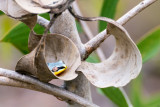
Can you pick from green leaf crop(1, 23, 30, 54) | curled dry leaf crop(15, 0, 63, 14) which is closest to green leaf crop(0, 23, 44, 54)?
green leaf crop(1, 23, 30, 54)

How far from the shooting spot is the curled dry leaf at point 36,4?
0.39 metres

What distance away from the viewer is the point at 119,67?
19.3 inches

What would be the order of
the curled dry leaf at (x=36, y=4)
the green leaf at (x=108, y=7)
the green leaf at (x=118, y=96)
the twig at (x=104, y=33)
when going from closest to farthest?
the curled dry leaf at (x=36, y=4) → the twig at (x=104, y=33) → the green leaf at (x=118, y=96) → the green leaf at (x=108, y=7)

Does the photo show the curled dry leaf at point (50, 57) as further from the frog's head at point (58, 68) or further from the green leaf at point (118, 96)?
the green leaf at point (118, 96)

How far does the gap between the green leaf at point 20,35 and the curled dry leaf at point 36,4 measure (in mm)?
293

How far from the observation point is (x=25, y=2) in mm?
400

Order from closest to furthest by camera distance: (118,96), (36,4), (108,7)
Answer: (36,4) < (118,96) < (108,7)

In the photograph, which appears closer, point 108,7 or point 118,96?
point 118,96

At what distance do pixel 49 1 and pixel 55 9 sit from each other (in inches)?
0.6

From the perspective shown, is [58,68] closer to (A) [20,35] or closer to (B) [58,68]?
(B) [58,68]

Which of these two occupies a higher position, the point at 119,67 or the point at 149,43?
the point at 119,67

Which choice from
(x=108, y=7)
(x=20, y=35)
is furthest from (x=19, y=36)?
(x=108, y=7)

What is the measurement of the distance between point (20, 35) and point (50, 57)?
0.24 meters

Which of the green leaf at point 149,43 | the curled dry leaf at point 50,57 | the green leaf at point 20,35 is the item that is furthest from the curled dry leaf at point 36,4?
the green leaf at point 149,43
